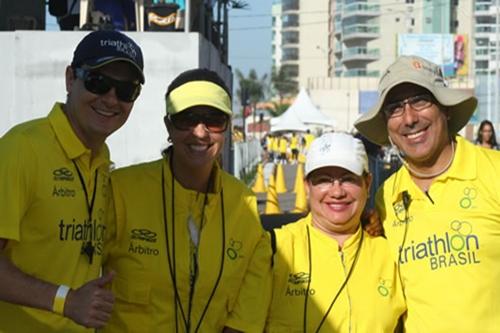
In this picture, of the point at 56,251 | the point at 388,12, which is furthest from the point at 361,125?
the point at 388,12

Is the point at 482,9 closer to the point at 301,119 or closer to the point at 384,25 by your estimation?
the point at 384,25

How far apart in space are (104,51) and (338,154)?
123 cm

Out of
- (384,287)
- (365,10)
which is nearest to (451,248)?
(384,287)

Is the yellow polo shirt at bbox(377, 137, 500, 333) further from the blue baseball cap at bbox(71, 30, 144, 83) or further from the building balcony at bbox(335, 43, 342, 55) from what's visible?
the building balcony at bbox(335, 43, 342, 55)

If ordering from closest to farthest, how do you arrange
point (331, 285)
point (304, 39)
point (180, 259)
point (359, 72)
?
point (180, 259), point (331, 285), point (359, 72), point (304, 39)

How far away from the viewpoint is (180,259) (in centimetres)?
388

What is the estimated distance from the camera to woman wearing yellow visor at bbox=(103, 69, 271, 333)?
3.85 m

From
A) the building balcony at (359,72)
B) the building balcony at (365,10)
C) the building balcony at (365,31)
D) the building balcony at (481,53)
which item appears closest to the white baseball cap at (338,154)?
the building balcony at (359,72)

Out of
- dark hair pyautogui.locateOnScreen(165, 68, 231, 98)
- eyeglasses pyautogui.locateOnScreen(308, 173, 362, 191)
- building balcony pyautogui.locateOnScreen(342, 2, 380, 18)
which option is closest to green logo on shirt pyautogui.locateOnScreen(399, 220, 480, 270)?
eyeglasses pyautogui.locateOnScreen(308, 173, 362, 191)

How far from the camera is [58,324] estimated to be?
356 centimetres

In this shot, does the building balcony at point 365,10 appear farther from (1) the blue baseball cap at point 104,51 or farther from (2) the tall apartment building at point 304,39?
(1) the blue baseball cap at point 104,51

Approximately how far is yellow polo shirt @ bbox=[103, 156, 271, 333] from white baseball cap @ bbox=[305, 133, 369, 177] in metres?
0.44

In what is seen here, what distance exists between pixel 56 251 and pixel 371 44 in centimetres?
12175

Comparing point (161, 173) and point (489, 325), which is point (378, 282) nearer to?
point (489, 325)
